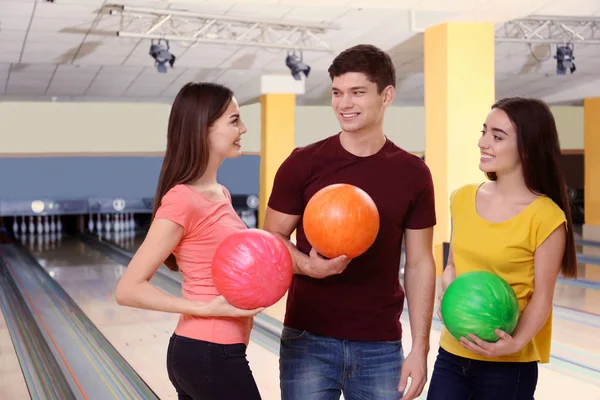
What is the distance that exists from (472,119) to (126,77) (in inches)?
184

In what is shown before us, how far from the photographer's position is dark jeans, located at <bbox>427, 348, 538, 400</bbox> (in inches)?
63.3

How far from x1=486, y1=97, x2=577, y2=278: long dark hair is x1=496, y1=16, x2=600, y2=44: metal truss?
5221mm

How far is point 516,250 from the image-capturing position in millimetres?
1608

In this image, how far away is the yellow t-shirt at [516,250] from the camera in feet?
5.25

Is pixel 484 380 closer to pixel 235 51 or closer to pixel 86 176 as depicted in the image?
pixel 235 51

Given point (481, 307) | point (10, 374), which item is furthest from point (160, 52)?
point (481, 307)

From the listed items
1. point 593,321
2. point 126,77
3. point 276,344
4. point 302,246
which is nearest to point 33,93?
point 126,77

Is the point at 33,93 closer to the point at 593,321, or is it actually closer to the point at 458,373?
the point at 593,321

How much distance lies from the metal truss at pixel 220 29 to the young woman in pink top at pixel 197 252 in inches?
172

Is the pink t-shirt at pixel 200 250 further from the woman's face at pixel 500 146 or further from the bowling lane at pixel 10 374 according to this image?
the bowling lane at pixel 10 374

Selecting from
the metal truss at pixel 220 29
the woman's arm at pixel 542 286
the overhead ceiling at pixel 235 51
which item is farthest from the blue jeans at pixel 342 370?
the metal truss at pixel 220 29

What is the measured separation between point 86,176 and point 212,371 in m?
10.0

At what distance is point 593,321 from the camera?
446 centimetres

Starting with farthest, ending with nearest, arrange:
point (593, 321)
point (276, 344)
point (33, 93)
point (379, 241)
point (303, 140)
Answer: point (303, 140)
point (33, 93)
point (593, 321)
point (276, 344)
point (379, 241)
